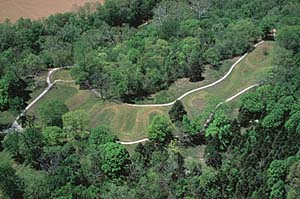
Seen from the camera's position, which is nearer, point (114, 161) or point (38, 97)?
point (114, 161)

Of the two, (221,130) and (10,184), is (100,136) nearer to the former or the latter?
(10,184)

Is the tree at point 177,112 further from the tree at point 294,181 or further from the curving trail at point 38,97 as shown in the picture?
the curving trail at point 38,97

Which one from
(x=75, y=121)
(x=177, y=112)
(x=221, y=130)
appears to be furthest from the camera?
(x=177, y=112)

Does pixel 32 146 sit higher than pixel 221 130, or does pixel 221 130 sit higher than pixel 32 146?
pixel 32 146

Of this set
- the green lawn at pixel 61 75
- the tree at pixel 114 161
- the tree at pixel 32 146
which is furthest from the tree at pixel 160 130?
the green lawn at pixel 61 75

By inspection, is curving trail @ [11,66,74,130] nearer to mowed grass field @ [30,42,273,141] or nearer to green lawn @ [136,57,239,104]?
mowed grass field @ [30,42,273,141]

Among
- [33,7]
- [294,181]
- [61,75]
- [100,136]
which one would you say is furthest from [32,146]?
[33,7]
